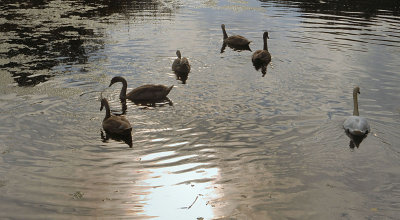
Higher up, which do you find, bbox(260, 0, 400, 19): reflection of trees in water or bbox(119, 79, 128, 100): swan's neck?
bbox(260, 0, 400, 19): reflection of trees in water

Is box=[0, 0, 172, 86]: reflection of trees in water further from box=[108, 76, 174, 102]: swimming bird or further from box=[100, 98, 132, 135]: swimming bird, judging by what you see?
box=[100, 98, 132, 135]: swimming bird

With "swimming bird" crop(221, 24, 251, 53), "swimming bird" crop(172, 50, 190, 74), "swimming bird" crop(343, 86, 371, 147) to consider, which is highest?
"swimming bird" crop(221, 24, 251, 53)

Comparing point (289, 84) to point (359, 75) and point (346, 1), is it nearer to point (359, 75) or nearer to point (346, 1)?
point (359, 75)

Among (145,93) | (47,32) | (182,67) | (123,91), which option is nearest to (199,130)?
(145,93)

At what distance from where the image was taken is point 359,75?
51.0ft

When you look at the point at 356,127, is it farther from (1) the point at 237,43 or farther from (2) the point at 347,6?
(2) the point at 347,6

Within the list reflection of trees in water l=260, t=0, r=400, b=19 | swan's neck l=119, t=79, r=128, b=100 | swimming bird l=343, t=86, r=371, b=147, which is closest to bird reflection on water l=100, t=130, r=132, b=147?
swan's neck l=119, t=79, r=128, b=100

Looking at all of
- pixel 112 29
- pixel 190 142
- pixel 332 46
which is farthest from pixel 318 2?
pixel 190 142

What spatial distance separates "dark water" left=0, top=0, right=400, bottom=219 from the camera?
771 cm

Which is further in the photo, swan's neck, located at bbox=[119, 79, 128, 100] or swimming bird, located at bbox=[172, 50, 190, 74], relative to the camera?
swimming bird, located at bbox=[172, 50, 190, 74]

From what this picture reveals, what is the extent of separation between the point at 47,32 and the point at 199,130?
507 inches

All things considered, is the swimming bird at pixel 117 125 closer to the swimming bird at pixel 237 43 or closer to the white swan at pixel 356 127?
the white swan at pixel 356 127

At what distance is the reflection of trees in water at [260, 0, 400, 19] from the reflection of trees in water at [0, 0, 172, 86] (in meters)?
10.9

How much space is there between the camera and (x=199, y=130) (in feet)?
34.7
